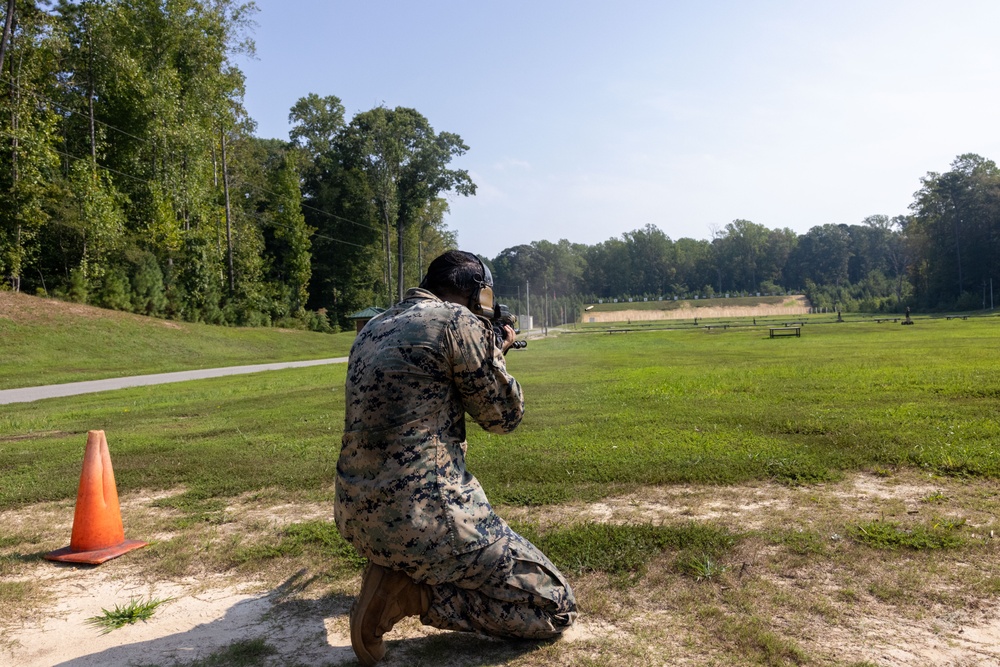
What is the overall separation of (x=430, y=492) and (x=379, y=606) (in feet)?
1.90

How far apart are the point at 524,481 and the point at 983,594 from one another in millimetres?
3465

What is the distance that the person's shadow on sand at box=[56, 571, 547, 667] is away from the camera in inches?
124

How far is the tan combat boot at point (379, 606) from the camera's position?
298 centimetres

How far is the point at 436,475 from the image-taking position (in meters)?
2.92

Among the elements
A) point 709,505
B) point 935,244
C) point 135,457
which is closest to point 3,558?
point 135,457

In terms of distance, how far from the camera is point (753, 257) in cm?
14475

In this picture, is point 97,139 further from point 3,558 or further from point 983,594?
point 983,594

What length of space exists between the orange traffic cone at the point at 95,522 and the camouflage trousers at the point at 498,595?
2.91 m

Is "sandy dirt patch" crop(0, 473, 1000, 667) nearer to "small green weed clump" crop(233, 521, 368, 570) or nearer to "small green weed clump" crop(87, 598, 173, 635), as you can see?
"small green weed clump" crop(87, 598, 173, 635)

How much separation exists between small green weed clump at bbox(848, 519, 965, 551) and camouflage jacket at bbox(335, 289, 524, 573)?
8.74 feet

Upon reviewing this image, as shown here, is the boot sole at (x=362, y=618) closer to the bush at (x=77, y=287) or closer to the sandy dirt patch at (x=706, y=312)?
the bush at (x=77, y=287)

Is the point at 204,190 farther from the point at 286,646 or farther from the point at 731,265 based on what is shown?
the point at 731,265

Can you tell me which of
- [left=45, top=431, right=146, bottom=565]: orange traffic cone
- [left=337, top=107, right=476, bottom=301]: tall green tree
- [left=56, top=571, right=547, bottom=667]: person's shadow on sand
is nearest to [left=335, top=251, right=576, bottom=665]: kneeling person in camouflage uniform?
[left=56, top=571, right=547, bottom=667]: person's shadow on sand

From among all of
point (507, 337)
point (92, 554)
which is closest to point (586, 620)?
point (507, 337)
